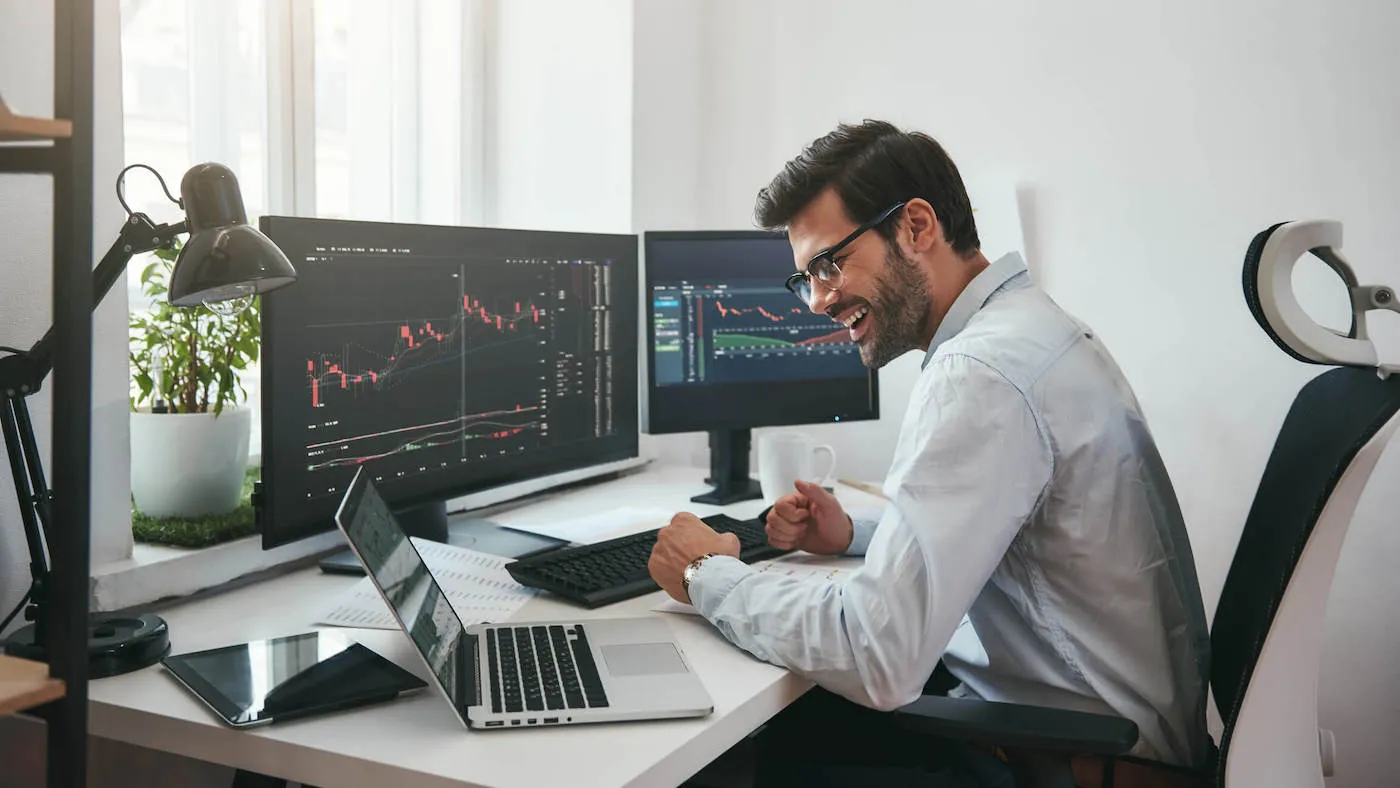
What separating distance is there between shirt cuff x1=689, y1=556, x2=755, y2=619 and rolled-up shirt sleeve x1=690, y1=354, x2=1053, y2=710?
0.21 ft

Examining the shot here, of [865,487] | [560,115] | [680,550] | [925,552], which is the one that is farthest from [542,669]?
[560,115]

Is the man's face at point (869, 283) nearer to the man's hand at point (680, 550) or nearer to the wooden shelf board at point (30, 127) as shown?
the man's hand at point (680, 550)

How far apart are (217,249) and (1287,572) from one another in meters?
1.07

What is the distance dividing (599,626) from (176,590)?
1.79 ft

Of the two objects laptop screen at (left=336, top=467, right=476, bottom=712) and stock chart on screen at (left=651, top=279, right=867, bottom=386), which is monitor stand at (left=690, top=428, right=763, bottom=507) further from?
laptop screen at (left=336, top=467, right=476, bottom=712)

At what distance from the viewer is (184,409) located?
4.95ft

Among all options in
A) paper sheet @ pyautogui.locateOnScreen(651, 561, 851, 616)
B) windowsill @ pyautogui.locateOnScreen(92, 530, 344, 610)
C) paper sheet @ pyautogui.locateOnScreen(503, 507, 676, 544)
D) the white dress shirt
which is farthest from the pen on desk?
windowsill @ pyautogui.locateOnScreen(92, 530, 344, 610)

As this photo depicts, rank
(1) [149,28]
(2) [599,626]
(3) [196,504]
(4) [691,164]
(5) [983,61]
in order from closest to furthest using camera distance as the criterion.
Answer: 1. (2) [599,626]
2. (3) [196,504]
3. (1) [149,28]
4. (5) [983,61]
5. (4) [691,164]

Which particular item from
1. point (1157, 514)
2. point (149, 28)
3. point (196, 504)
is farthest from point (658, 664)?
point (149, 28)

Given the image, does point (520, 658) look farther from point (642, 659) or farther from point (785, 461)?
point (785, 461)

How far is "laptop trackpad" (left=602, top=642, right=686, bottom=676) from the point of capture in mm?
1159

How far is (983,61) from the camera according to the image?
231cm

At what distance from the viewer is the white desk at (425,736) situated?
95 cm

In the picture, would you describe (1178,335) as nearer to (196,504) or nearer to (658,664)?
(658,664)
